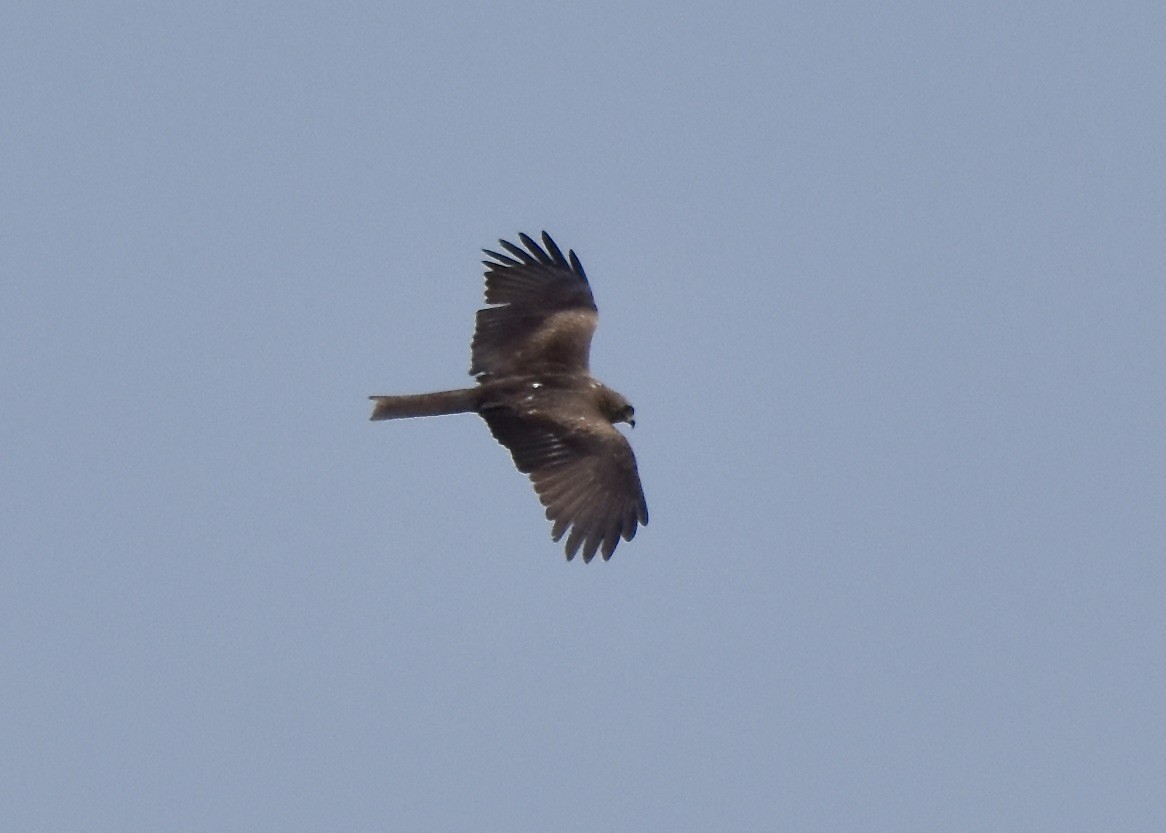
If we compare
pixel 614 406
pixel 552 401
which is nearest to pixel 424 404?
pixel 552 401

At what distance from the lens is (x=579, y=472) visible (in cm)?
1847

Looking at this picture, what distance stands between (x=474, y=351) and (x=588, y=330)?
131 centimetres

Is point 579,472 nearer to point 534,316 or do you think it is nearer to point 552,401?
point 552,401

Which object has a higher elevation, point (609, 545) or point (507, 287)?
point (507, 287)

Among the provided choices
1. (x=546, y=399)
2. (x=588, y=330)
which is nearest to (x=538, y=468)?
(x=546, y=399)

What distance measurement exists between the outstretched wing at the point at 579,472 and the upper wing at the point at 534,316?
0.85m

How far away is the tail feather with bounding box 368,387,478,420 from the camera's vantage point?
18.8 m

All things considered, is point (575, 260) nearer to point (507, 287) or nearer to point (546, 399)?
point (507, 287)

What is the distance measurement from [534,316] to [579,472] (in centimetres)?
246

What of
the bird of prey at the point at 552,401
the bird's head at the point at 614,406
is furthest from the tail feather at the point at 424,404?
the bird's head at the point at 614,406

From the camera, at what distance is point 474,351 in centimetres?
1988

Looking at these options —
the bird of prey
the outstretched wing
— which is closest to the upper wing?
the bird of prey

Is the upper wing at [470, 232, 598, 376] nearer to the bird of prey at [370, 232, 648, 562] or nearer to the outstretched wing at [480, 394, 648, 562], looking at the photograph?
the bird of prey at [370, 232, 648, 562]

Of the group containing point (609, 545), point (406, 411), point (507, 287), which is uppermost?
point (507, 287)
